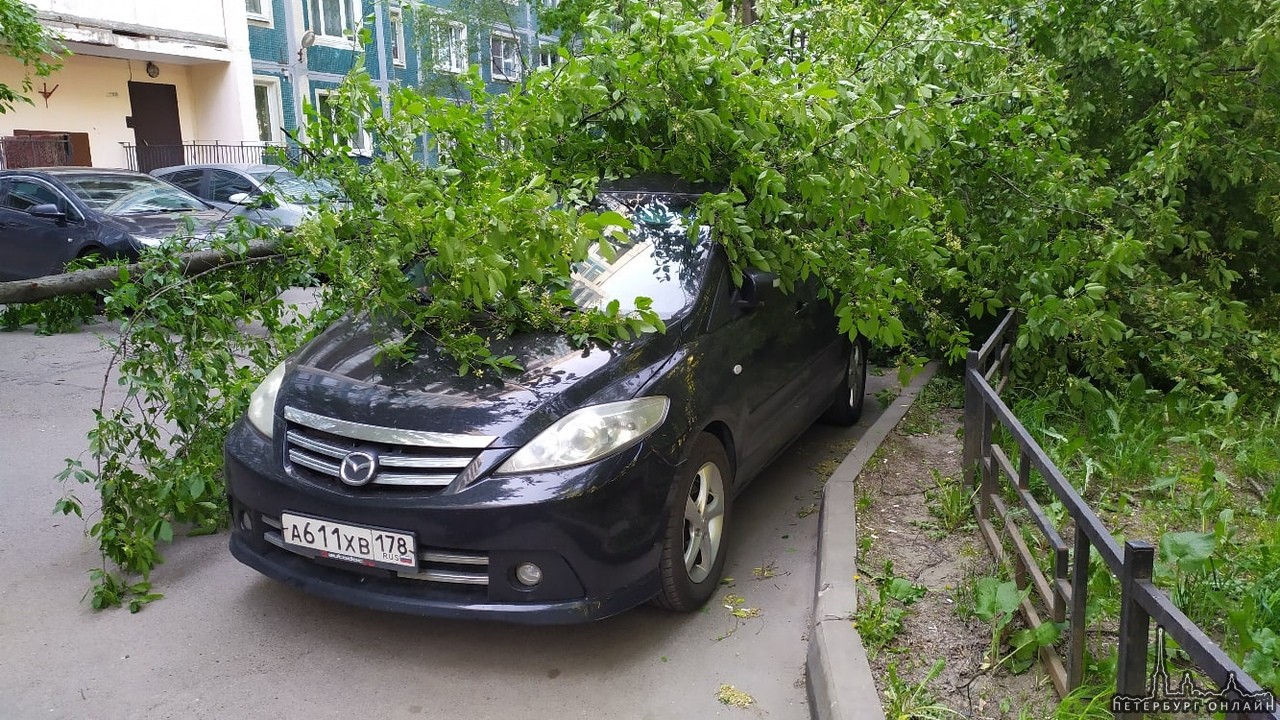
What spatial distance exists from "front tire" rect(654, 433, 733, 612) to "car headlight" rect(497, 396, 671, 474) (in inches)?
10.0

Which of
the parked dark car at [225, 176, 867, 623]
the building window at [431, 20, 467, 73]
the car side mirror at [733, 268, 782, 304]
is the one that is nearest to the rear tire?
the car side mirror at [733, 268, 782, 304]

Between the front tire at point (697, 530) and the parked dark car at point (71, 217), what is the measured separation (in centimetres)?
813

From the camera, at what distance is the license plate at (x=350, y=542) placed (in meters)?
3.34

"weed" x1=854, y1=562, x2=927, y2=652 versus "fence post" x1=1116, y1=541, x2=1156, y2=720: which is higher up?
"fence post" x1=1116, y1=541, x2=1156, y2=720

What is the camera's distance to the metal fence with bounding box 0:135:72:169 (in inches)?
714

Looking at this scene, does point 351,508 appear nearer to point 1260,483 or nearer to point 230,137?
point 1260,483

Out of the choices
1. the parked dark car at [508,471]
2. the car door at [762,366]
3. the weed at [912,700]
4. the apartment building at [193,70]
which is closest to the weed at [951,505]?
the car door at [762,366]

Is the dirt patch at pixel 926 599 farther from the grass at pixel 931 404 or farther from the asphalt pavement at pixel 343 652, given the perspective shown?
the grass at pixel 931 404

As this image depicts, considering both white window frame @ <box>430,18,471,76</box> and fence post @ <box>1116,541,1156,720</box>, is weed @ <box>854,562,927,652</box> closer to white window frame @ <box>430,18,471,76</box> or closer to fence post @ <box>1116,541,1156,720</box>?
fence post @ <box>1116,541,1156,720</box>

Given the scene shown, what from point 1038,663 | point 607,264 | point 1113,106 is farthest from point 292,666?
point 1113,106

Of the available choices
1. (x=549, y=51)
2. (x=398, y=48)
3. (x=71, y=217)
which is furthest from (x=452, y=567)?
(x=398, y=48)

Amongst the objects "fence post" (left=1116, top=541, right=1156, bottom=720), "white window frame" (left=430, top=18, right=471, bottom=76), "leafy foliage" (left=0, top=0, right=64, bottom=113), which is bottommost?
"fence post" (left=1116, top=541, right=1156, bottom=720)

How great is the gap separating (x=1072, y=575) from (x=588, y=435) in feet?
5.31

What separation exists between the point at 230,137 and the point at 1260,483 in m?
23.5
